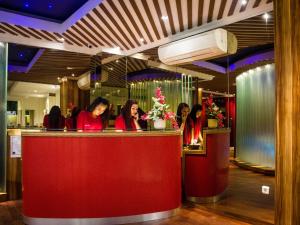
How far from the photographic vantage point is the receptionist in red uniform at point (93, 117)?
483cm

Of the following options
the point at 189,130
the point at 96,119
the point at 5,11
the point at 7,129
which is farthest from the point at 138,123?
the point at 5,11

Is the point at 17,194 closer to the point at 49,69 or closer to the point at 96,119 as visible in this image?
the point at 96,119

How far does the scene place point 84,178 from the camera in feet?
12.8

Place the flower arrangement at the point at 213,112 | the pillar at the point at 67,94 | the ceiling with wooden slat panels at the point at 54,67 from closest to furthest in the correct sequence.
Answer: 1. the flower arrangement at the point at 213,112
2. the ceiling with wooden slat panels at the point at 54,67
3. the pillar at the point at 67,94

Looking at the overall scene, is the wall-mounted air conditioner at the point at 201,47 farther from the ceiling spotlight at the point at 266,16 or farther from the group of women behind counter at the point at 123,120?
the group of women behind counter at the point at 123,120

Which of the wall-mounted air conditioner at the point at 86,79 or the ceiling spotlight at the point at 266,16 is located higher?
the ceiling spotlight at the point at 266,16

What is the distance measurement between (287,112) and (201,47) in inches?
91.3

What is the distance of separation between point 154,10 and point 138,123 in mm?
1831

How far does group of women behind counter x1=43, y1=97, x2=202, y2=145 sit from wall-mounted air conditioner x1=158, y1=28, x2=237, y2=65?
40.7 inches

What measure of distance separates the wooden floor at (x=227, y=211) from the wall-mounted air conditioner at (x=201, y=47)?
2539 millimetres

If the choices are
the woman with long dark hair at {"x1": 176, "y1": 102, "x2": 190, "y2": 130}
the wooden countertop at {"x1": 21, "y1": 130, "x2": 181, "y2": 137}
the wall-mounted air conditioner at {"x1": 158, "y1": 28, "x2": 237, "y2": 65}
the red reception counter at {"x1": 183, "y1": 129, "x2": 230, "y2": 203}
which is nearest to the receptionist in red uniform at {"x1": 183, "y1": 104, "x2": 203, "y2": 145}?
the woman with long dark hair at {"x1": 176, "y1": 102, "x2": 190, "y2": 130}

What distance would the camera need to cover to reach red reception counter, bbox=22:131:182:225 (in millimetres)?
3893

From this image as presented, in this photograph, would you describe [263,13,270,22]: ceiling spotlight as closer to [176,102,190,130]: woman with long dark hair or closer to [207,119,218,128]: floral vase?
[207,119,218,128]: floral vase

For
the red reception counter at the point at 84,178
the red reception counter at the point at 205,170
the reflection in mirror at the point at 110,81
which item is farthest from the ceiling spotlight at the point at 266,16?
the reflection in mirror at the point at 110,81
